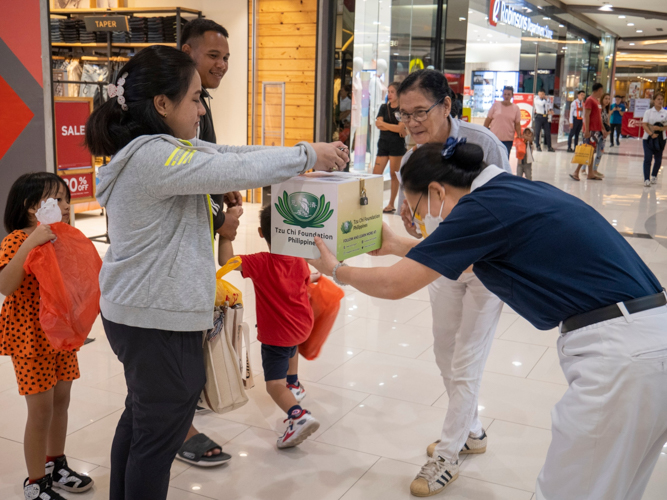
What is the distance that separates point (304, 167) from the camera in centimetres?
163

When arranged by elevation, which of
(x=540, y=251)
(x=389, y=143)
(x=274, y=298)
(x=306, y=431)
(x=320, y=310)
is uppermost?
(x=389, y=143)

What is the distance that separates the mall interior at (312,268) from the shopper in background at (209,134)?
0.21 feet

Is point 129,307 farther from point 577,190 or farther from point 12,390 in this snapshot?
point 577,190

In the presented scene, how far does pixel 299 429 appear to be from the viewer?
2713mm

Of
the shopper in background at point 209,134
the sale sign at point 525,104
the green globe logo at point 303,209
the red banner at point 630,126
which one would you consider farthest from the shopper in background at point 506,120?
the red banner at point 630,126

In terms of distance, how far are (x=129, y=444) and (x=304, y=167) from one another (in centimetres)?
101

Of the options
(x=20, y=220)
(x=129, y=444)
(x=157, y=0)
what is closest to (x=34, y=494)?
(x=129, y=444)

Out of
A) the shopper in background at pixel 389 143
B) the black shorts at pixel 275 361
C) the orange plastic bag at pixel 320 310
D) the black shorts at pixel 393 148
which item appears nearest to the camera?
the black shorts at pixel 275 361

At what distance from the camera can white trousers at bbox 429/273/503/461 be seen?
2436 mm

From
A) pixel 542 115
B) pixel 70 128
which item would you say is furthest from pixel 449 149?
pixel 542 115

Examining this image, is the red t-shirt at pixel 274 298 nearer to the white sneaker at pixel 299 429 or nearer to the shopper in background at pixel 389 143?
the white sneaker at pixel 299 429

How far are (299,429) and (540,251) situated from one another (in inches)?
60.0

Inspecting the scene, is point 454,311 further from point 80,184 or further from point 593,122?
point 593,122

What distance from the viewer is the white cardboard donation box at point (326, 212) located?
1.82 m
